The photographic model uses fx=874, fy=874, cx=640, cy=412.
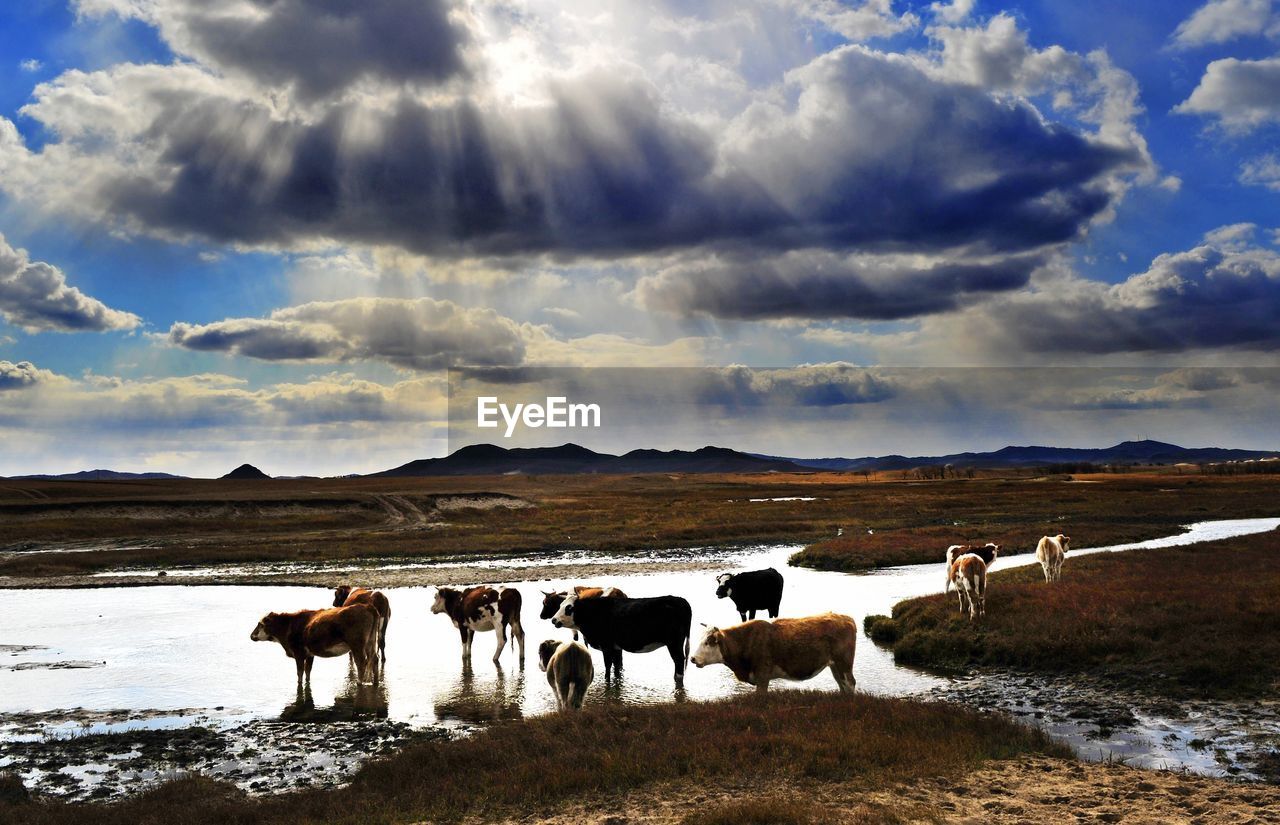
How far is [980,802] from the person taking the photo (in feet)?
35.4

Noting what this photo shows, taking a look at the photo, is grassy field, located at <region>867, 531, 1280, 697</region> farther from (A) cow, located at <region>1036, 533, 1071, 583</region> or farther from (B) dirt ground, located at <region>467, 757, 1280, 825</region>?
(B) dirt ground, located at <region>467, 757, 1280, 825</region>

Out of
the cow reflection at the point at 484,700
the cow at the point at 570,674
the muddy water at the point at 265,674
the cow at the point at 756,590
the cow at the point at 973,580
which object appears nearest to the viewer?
the cow at the point at 570,674

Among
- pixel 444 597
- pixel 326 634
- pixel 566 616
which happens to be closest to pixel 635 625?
pixel 566 616

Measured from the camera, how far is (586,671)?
1625 cm

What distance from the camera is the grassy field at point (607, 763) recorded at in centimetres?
1120

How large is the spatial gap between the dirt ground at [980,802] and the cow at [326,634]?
992 centimetres

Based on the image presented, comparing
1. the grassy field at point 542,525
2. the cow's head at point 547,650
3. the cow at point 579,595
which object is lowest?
the grassy field at point 542,525

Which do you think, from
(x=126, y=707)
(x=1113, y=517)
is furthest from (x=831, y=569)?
(x=1113, y=517)

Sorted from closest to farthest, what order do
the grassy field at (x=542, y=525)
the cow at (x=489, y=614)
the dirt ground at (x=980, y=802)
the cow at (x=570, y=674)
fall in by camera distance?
the dirt ground at (x=980, y=802) → the cow at (x=570, y=674) → the cow at (x=489, y=614) → the grassy field at (x=542, y=525)

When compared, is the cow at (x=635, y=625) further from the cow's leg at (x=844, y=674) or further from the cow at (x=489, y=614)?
the cow's leg at (x=844, y=674)

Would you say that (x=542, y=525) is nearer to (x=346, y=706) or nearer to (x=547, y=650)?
(x=346, y=706)

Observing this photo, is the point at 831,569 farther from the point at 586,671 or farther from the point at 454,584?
the point at 586,671

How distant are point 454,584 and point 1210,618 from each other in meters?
28.4

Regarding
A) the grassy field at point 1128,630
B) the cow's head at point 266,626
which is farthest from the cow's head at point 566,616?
the grassy field at point 1128,630
